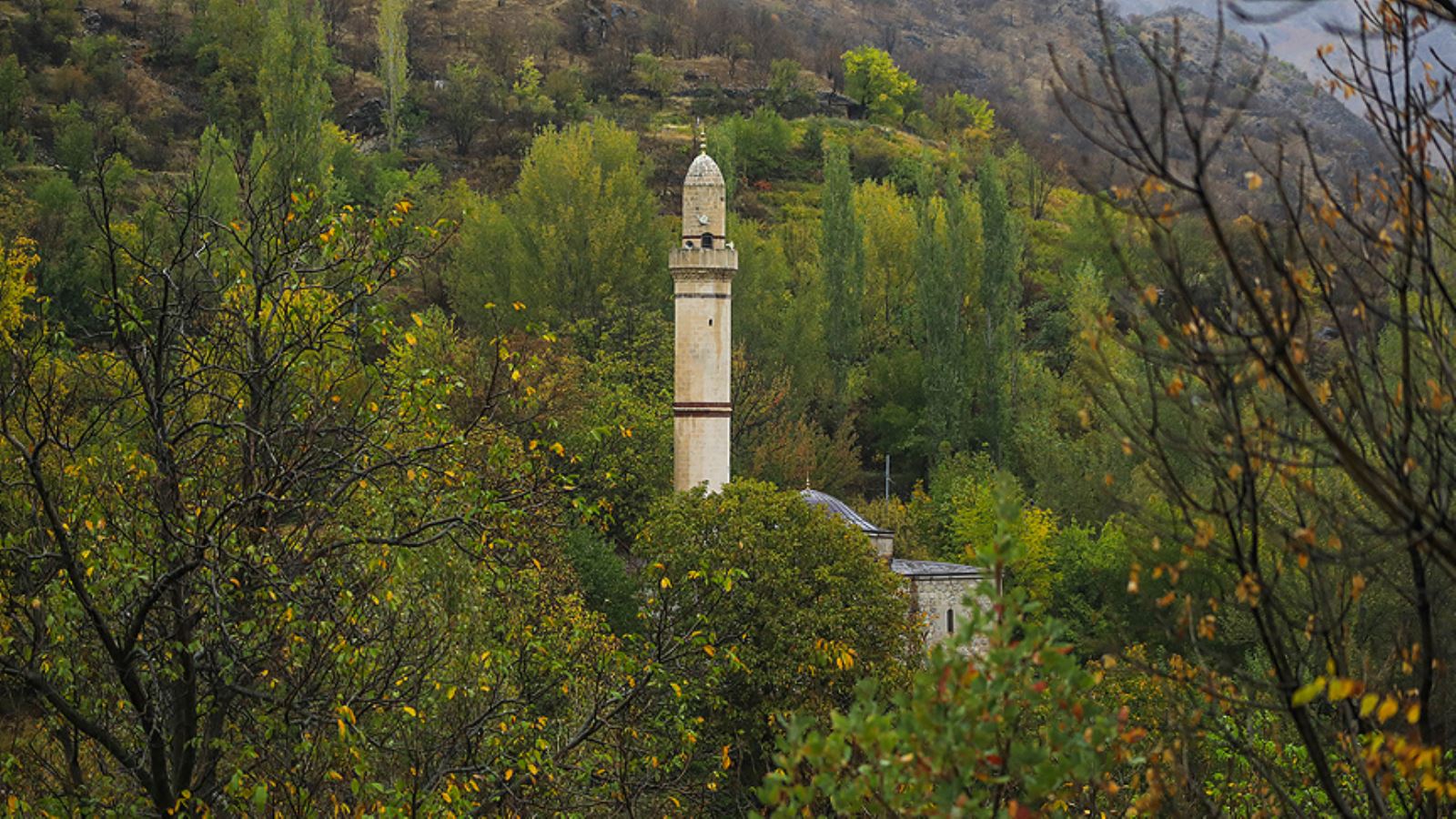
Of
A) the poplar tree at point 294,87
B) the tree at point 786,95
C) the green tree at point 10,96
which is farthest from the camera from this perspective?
the tree at point 786,95

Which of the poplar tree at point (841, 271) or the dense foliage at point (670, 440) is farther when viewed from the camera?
the poplar tree at point (841, 271)

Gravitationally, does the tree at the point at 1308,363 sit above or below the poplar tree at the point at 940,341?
above

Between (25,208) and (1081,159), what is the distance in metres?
32.9

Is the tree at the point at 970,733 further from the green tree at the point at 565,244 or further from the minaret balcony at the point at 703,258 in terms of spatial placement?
the green tree at the point at 565,244

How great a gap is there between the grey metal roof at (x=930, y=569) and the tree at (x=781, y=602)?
3669mm

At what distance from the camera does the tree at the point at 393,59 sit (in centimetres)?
5484

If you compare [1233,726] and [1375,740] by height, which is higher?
[1375,740]

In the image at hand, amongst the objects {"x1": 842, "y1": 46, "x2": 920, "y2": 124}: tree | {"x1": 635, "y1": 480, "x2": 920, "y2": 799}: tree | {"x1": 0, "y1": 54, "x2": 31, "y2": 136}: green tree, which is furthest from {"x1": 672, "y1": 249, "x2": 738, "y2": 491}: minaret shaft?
{"x1": 842, "y1": 46, "x2": 920, "y2": 124}: tree

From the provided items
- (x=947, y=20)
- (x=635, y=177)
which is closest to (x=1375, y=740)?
(x=635, y=177)

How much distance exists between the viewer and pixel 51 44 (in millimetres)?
53625

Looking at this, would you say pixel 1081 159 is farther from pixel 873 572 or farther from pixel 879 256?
pixel 879 256

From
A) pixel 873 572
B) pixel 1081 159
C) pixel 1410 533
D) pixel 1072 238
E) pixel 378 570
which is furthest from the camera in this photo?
pixel 1072 238

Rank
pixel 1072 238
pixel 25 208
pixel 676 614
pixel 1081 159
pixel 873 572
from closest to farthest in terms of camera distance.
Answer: pixel 1081 159 < pixel 676 614 < pixel 873 572 < pixel 25 208 < pixel 1072 238

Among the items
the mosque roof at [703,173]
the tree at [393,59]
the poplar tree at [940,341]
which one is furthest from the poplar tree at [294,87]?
the poplar tree at [940,341]
